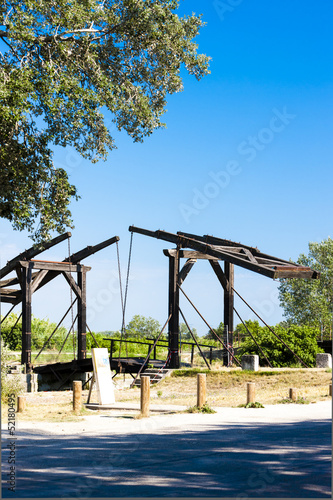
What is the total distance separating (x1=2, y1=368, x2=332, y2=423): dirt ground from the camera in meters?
18.4

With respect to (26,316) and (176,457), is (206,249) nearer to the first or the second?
(26,316)

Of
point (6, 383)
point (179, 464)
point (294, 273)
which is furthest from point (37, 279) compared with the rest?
point (179, 464)

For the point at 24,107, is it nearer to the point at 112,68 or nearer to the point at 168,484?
the point at 112,68

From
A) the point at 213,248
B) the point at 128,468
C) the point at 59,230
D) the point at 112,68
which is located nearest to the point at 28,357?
the point at 213,248

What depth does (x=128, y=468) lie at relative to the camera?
8.96m

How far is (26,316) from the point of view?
27.9 meters

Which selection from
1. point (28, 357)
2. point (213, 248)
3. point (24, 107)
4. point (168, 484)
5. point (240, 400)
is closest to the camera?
point (168, 484)

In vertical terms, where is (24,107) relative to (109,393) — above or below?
above

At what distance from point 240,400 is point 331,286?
30.9m

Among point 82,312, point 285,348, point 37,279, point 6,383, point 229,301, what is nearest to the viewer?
point 6,383

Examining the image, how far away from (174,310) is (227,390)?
5.50 metres

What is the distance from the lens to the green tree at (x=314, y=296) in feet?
154

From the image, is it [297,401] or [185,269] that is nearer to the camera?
[297,401]

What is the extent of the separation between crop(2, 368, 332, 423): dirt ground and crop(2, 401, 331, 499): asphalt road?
12.5ft
